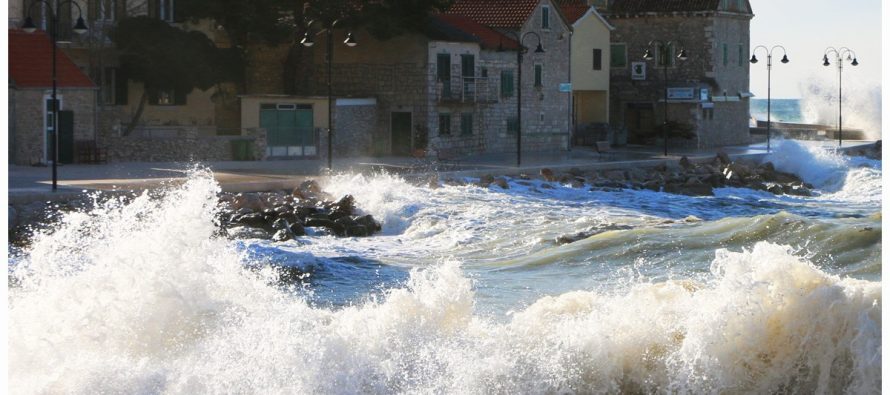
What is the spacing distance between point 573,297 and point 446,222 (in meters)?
12.7

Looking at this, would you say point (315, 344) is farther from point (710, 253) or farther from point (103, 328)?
point (710, 253)

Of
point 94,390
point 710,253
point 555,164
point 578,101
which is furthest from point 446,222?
point 578,101

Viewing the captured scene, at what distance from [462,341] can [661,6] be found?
37.5m

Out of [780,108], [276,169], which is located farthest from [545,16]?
[780,108]

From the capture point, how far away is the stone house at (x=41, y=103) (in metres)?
28.6

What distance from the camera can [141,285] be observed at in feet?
42.5

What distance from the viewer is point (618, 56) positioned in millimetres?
48562

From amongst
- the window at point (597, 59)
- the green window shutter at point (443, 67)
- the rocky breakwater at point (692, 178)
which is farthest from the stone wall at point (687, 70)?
the green window shutter at point (443, 67)

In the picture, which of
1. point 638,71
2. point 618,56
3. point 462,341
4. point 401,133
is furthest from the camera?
point 618,56

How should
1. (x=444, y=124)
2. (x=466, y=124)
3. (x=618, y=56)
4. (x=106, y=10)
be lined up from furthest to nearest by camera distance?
(x=618, y=56) < (x=466, y=124) < (x=444, y=124) < (x=106, y=10)

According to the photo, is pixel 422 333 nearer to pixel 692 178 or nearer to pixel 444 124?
pixel 692 178

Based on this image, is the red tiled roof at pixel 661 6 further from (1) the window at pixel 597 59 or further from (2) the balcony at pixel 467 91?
(2) the balcony at pixel 467 91

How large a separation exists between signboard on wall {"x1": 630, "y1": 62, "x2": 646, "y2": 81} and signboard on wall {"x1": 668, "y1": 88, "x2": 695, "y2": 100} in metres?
1.28

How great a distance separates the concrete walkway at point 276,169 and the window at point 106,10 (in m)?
5.22
